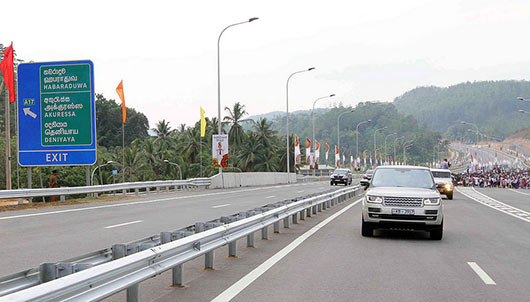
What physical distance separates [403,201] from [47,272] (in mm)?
10031

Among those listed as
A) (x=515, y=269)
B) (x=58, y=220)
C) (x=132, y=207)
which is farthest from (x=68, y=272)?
(x=132, y=207)

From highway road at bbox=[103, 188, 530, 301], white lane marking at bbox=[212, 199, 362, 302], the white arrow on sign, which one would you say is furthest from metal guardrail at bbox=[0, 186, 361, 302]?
the white arrow on sign

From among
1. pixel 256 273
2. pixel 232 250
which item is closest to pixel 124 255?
pixel 256 273

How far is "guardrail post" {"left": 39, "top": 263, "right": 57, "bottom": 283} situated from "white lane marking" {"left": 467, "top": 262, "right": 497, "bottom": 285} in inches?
234

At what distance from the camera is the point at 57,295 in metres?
4.74

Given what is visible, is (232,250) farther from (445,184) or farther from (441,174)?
(441,174)

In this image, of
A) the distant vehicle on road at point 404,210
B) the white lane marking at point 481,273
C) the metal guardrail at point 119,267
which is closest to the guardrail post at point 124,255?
the metal guardrail at point 119,267

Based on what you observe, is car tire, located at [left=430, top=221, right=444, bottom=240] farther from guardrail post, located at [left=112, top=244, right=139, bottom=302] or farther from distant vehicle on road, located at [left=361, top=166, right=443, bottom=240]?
guardrail post, located at [left=112, top=244, right=139, bottom=302]

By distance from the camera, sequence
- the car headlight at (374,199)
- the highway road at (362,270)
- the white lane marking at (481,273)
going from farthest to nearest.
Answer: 1. the car headlight at (374,199)
2. the white lane marking at (481,273)
3. the highway road at (362,270)

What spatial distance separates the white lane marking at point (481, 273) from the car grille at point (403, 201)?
3.44m

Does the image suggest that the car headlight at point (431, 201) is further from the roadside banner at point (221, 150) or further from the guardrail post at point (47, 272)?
the roadside banner at point (221, 150)

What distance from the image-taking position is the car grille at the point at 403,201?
1413 cm

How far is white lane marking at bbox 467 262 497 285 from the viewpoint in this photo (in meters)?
9.00

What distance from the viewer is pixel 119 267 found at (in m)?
5.91
